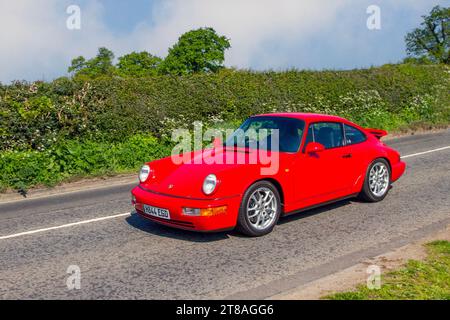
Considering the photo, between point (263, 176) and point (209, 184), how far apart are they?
2.55ft

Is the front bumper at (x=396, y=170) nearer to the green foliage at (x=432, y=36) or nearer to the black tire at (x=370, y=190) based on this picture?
the black tire at (x=370, y=190)

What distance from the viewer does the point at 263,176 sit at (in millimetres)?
6609

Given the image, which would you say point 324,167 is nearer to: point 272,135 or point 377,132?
point 272,135

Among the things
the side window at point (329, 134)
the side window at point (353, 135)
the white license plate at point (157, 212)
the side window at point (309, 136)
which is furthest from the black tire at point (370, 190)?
the white license plate at point (157, 212)

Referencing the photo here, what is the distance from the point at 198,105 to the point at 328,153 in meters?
8.59

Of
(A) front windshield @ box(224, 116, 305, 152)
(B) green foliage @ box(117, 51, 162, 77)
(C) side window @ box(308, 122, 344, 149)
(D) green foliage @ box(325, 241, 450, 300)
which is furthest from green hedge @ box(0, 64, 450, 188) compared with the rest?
(B) green foliage @ box(117, 51, 162, 77)

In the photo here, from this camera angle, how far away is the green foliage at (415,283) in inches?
180

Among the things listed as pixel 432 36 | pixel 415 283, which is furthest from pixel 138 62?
pixel 415 283

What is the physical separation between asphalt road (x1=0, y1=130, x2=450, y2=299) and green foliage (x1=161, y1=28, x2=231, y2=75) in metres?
48.5

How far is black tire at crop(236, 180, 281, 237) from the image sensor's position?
21.1 ft

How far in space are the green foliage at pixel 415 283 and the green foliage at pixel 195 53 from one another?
170 ft

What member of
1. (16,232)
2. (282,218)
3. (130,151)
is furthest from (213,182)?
(130,151)

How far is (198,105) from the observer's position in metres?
15.6
